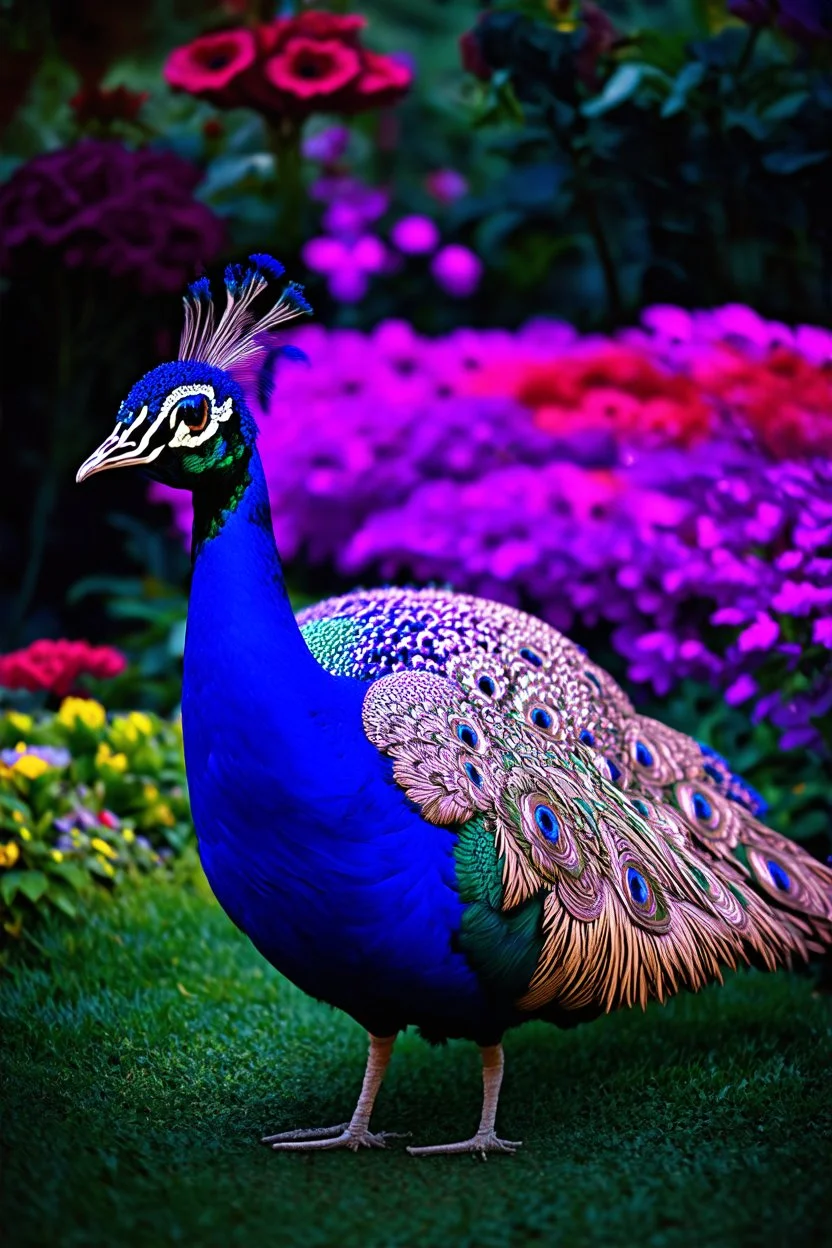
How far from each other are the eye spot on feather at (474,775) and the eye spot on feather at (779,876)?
758 mm

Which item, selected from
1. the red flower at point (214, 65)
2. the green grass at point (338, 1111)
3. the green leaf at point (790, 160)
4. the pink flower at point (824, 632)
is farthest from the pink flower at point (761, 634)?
the red flower at point (214, 65)

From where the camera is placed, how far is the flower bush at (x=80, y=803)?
3.61m

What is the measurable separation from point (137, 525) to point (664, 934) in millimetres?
3114

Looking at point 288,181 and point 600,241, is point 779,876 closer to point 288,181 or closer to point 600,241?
point 600,241

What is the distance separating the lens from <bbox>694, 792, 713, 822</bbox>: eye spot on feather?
310cm

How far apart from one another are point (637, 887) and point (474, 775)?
37cm

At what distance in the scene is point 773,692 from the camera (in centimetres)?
370

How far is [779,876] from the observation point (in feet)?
10.2

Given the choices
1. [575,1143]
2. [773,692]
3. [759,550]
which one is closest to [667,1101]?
[575,1143]

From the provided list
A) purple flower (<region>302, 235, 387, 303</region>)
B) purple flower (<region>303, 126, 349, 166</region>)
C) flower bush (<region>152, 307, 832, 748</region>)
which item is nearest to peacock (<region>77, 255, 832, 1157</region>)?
flower bush (<region>152, 307, 832, 748</region>)

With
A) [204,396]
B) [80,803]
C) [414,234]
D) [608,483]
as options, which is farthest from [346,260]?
[204,396]

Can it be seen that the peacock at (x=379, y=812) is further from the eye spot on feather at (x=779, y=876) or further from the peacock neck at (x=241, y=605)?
the eye spot on feather at (x=779, y=876)

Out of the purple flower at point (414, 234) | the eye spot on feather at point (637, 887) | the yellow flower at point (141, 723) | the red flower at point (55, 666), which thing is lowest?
the red flower at point (55, 666)

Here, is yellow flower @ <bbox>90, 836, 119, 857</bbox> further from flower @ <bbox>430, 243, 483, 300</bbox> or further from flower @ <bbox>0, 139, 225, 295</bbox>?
flower @ <bbox>430, 243, 483, 300</bbox>
